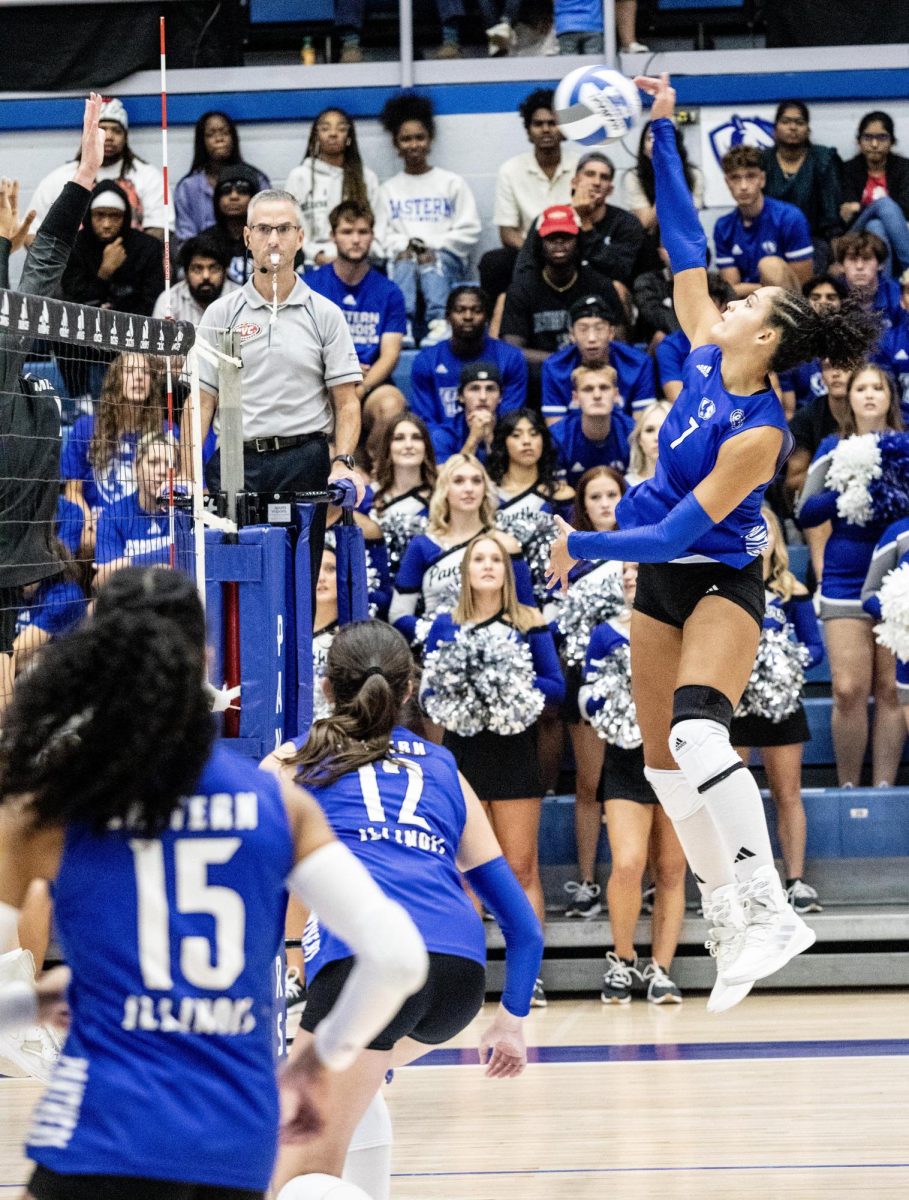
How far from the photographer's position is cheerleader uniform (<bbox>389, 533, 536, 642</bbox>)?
8258 millimetres

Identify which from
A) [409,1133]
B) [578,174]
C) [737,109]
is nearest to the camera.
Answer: [409,1133]

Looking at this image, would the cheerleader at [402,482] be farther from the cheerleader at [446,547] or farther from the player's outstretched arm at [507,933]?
the player's outstretched arm at [507,933]

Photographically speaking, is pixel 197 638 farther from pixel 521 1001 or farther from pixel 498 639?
pixel 498 639

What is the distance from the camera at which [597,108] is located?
5.43 m

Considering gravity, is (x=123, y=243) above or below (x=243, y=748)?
above

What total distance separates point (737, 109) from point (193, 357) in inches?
324

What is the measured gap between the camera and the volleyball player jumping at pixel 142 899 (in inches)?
92.5

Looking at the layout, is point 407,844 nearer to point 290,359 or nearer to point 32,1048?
point 32,1048

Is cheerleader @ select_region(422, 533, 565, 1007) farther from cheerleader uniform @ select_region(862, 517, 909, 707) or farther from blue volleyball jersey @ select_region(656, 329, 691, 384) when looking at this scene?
blue volleyball jersey @ select_region(656, 329, 691, 384)

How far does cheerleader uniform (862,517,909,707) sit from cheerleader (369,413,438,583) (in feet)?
7.73

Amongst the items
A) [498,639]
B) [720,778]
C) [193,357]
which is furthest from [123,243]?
[720,778]

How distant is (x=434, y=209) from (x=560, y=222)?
1824 millimetres

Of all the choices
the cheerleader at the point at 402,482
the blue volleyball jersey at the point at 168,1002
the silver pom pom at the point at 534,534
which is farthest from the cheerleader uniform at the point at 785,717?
the blue volleyball jersey at the point at 168,1002

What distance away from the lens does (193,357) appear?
17.9 feet
